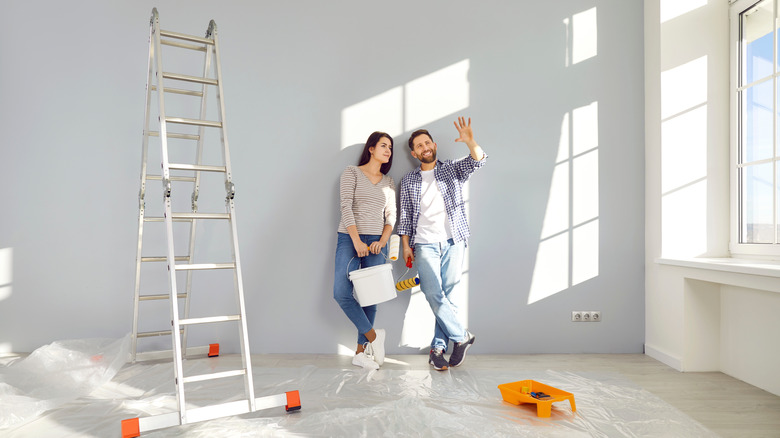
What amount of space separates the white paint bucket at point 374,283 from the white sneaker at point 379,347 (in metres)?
0.29

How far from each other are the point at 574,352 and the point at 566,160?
4.71 ft

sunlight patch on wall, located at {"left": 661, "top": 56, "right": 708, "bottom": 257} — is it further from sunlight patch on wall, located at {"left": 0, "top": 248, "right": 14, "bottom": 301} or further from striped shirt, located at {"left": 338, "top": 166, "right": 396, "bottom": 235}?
sunlight patch on wall, located at {"left": 0, "top": 248, "right": 14, "bottom": 301}

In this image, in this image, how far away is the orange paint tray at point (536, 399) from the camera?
237 centimetres

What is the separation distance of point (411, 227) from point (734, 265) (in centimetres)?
194

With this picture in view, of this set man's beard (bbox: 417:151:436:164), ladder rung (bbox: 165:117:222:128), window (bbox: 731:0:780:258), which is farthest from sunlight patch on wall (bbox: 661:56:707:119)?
ladder rung (bbox: 165:117:222:128)

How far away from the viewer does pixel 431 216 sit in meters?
3.44

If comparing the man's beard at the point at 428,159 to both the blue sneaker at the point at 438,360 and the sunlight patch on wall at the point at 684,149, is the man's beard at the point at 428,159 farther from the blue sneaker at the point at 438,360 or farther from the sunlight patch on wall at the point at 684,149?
the sunlight patch on wall at the point at 684,149

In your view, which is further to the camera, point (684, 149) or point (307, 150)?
point (307, 150)

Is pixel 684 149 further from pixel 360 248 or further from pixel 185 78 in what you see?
pixel 185 78

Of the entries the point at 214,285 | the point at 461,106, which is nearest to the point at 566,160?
the point at 461,106

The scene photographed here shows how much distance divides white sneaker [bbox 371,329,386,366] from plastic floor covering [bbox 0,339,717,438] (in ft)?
0.40

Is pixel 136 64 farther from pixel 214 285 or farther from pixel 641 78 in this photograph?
pixel 641 78

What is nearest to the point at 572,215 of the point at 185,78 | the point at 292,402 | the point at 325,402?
the point at 325,402

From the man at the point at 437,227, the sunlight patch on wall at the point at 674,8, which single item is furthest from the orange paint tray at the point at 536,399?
the sunlight patch on wall at the point at 674,8
